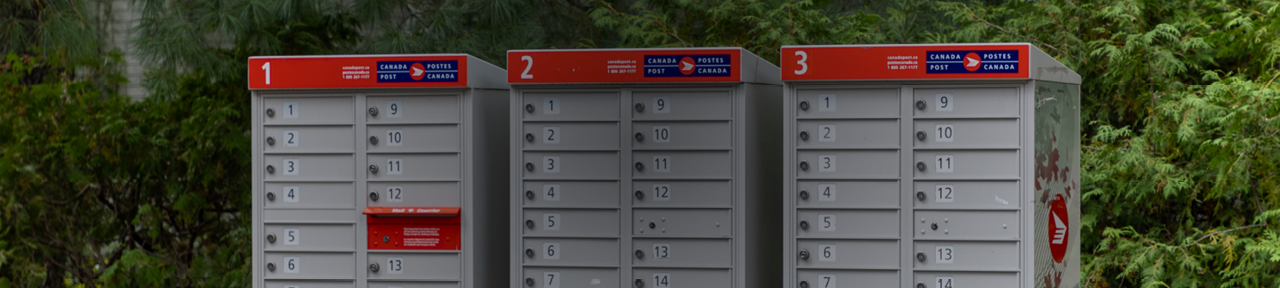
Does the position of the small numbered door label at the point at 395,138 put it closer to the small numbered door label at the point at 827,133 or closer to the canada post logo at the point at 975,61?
the small numbered door label at the point at 827,133

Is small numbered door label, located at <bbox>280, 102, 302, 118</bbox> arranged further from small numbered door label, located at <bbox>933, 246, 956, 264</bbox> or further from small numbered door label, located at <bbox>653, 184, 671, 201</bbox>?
small numbered door label, located at <bbox>933, 246, 956, 264</bbox>

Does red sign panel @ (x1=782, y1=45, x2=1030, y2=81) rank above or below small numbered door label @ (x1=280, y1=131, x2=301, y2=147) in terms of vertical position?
above

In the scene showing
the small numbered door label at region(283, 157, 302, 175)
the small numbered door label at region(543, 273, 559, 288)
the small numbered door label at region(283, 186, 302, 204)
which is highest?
the small numbered door label at region(283, 157, 302, 175)

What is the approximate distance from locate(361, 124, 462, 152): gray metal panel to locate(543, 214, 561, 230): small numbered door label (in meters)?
0.58

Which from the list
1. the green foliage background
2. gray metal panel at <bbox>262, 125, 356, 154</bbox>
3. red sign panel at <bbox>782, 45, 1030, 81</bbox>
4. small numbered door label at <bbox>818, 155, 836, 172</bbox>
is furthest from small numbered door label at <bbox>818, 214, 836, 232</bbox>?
the green foliage background

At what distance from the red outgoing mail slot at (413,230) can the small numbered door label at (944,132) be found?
245 cm

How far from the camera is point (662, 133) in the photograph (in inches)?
177

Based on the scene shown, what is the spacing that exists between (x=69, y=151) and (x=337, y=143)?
3901mm

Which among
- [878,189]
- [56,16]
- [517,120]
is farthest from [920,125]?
[56,16]

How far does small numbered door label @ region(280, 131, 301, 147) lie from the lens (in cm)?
481

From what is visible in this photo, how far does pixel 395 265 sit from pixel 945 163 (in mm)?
2875

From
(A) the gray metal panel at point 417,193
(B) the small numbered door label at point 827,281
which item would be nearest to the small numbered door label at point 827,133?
(B) the small numbered door label at point 827,281

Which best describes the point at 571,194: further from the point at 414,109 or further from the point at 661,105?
the point at 414,109

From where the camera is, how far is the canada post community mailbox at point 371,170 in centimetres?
468
